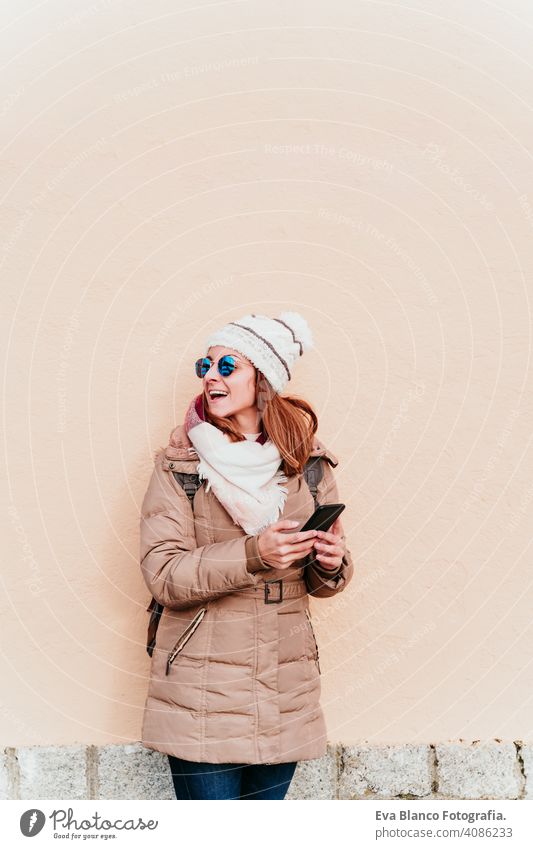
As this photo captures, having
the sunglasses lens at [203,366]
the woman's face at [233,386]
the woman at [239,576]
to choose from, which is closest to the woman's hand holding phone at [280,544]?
the woman at [239,576]

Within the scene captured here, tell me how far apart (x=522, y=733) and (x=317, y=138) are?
250 cm

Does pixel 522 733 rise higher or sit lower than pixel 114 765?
lower

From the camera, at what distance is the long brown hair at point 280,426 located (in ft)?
10.3

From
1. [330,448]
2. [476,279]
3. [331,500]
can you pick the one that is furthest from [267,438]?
[476,279]

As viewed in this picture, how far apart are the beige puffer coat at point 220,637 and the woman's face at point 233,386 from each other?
0.51ft

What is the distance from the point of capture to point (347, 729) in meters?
3.72

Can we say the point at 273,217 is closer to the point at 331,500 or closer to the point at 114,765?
the point at 331,500

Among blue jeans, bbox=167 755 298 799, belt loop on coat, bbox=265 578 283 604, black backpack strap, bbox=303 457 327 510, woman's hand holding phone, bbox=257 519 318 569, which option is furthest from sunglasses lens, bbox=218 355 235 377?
blue jeans, bbox=167 755 298 799

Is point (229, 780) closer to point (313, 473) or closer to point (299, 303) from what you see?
point (313, 473)

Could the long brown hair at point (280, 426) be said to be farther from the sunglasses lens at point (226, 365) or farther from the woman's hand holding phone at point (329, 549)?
the woman's hand holding phone at point (329, 549)

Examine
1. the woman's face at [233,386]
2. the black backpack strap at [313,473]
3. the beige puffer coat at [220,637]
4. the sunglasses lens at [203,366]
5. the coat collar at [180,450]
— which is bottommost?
the beige puffer coat at [220,637]

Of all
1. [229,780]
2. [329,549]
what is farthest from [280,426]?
[229,780]

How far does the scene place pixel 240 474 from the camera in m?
3.07

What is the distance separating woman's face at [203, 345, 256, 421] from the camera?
10.3 feet
